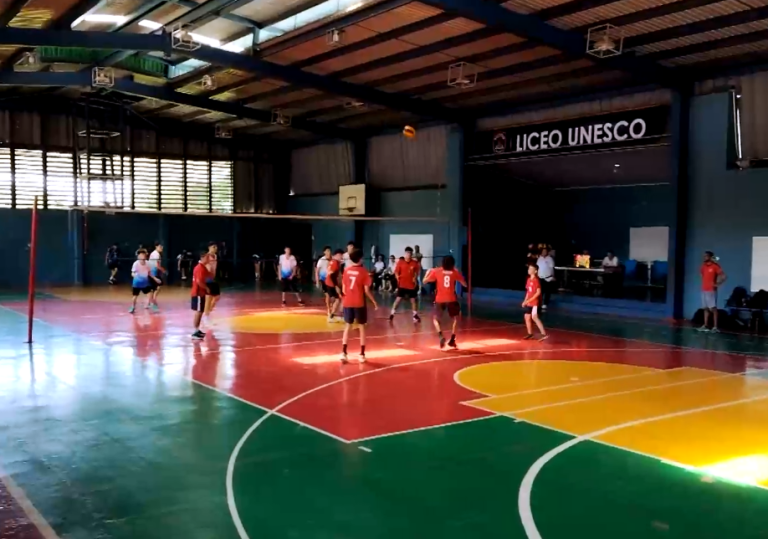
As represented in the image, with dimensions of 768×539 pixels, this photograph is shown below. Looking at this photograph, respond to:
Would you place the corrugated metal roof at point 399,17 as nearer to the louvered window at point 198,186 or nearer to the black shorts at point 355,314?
the black shorts at point 355,314

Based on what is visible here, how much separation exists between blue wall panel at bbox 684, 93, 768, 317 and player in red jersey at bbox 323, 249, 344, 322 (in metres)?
10.0

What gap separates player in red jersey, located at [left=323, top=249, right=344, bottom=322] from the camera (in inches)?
656

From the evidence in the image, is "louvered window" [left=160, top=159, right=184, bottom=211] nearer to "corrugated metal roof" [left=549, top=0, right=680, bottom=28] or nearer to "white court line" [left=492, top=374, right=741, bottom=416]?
"corrugated metal roof" [left=549, top=0, right=680, bottom=28]

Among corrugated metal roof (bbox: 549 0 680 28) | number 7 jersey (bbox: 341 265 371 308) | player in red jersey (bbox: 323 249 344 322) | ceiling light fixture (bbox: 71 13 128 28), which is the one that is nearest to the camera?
number 7 jersey (bbox: 341 265 371 308)

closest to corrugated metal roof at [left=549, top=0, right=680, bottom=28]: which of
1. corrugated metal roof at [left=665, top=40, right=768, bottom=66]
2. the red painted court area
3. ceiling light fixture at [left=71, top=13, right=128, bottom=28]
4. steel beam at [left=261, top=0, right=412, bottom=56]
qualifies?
corrugated metal roof at [left=665, top=40, right=768, bottom=66]

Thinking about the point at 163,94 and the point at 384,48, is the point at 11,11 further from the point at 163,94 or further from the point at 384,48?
the point at 163,94

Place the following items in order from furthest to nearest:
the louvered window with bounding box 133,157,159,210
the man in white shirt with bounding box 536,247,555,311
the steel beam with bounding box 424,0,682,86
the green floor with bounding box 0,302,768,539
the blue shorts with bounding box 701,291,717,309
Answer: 1. the louvered window with bounding box 133,157,159,210
2. the man in white shirt with bounding box 536,247,555,311
3. the blue shorts with bounding box 701,291,717,309
4. the steel beam with bounding box 424,0,682,86
5. the green floor with bounding box 0,302,768,539

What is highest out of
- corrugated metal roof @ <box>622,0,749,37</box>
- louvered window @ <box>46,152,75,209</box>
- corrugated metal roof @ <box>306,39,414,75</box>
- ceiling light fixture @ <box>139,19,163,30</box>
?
ceiling light fixture @ <box>139,19,163,30</box>

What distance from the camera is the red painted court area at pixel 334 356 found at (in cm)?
939

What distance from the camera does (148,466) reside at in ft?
22.8

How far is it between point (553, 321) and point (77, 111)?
2189cm

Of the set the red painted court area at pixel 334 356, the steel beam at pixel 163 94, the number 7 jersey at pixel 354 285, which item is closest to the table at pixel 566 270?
the red painted court area at pixel 334 356

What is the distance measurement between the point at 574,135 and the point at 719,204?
195 inches

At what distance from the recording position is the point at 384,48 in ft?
66.3
